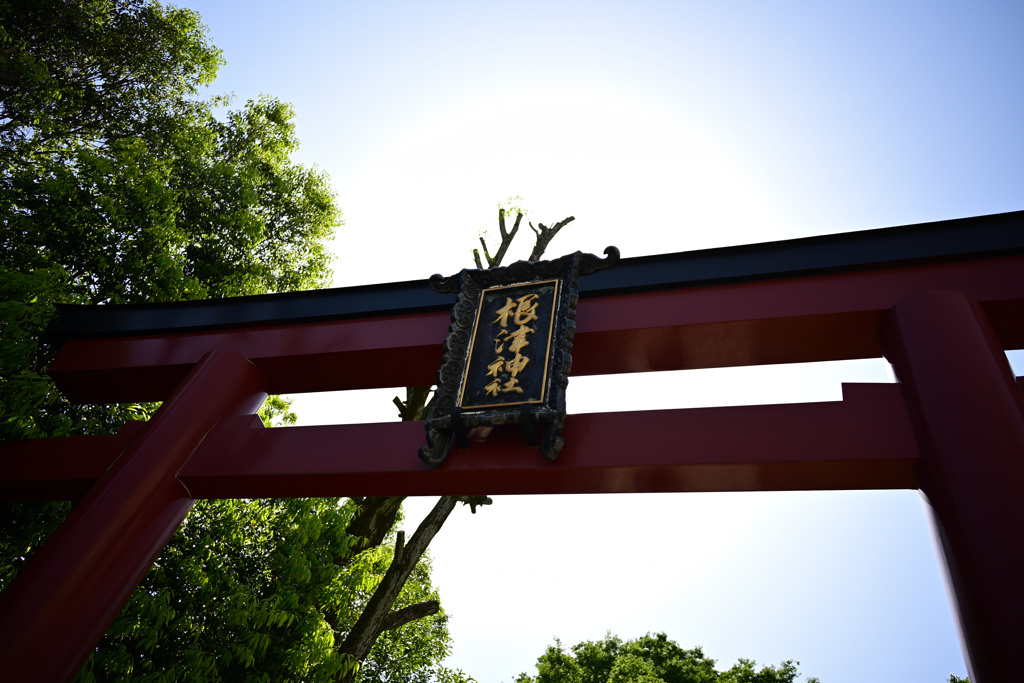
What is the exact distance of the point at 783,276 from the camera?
3.91 meters

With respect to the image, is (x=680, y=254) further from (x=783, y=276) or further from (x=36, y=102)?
(x=36, y=102)

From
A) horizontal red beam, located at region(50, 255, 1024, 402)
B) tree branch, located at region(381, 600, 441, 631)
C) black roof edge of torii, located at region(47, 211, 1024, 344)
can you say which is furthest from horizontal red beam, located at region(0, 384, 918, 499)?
tree branch, located at region(381, 600, 441, 631)

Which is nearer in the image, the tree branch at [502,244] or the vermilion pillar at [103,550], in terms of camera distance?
the vermilion pillar at [103,550]

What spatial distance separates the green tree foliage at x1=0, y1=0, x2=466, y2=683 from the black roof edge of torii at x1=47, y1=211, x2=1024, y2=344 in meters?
0.81

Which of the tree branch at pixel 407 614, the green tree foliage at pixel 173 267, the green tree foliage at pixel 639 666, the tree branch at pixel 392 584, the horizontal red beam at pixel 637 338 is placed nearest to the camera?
the horizontal red beam at pixel 637 338

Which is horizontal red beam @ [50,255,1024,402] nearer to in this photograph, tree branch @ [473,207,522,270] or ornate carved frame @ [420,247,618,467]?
ornate carved frame @ [420,247,618,467]

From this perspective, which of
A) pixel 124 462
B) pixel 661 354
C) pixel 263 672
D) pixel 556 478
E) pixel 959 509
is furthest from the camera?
pixel 263 672

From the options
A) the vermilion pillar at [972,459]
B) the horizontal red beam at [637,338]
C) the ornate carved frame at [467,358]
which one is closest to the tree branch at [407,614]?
the horizontal red beam at [637,338]

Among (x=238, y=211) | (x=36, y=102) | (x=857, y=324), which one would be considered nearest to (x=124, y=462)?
(x=857, y=324)

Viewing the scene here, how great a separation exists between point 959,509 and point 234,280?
7.51m

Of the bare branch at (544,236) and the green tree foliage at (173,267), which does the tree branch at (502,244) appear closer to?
the bare branch at (544,236)

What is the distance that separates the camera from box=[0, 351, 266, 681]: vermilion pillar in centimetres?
300

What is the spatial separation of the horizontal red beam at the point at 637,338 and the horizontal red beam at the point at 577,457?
60 centimetres

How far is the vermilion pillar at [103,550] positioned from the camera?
3000 mm
